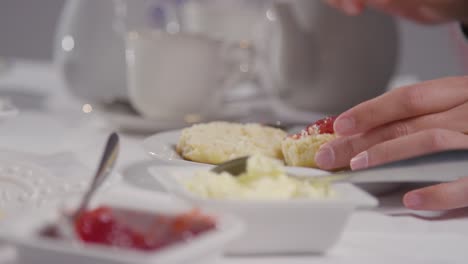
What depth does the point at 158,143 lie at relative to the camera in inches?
35.2

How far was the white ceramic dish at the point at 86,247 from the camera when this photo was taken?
441 millimetres

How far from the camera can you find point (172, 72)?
1.27 m

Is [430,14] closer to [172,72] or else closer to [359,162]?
[172,72]

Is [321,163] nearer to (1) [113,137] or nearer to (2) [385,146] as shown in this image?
(2) [385,146]

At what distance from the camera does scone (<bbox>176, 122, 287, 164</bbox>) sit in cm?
84

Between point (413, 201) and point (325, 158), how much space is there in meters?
0.10

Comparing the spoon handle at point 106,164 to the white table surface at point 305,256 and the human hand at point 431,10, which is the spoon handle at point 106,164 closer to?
the white table surface at point 305,256

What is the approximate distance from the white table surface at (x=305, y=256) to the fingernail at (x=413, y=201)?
1 cm

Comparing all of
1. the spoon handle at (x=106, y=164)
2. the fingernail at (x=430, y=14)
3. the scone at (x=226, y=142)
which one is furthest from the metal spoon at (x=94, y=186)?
the fingernail at (x=430, y=14)

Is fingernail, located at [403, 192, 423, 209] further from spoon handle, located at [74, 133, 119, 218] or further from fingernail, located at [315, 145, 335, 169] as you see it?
spoon handle, located at [74, 133, 119, 218]

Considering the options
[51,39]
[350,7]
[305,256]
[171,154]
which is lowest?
[305,256]

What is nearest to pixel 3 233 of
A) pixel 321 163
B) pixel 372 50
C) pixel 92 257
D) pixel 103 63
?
pixel 92 257

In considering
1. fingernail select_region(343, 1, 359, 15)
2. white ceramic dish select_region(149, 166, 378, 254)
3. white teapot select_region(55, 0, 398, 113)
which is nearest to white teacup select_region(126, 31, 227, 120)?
white teapot select_region(55, 0, 398, 113)

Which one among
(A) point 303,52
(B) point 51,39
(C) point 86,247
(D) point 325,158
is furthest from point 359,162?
(B) point 51,39
